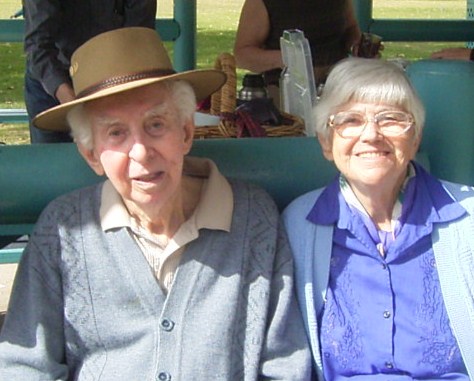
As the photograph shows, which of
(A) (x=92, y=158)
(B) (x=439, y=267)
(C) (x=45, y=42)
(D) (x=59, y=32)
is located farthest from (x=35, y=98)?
(B) (x=439, y=267)

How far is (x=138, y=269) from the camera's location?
2.05m

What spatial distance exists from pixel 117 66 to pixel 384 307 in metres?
0.87

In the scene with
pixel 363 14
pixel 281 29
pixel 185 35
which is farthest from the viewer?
pixel 363 14

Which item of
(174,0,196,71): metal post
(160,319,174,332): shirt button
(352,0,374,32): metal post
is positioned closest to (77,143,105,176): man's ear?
(160,319,174,332): shirt button

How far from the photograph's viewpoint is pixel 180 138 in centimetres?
207

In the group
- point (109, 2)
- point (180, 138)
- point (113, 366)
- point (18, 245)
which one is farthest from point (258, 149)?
point (18, 245)

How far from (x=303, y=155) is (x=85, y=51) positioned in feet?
2.16

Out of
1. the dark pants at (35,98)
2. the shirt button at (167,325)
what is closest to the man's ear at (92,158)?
the shirt button at (167,325)

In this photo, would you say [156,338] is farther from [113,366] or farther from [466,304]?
[466,304]

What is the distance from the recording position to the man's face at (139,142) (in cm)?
201

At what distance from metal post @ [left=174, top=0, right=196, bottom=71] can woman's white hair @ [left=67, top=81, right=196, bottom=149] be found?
2925 millimetres

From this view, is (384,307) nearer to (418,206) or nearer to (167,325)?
(418,206)

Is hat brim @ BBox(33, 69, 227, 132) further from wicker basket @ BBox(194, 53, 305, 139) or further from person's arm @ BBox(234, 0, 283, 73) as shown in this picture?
person's arm @ BBox(234, 0, 283, 73)

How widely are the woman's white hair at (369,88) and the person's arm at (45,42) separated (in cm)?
135
